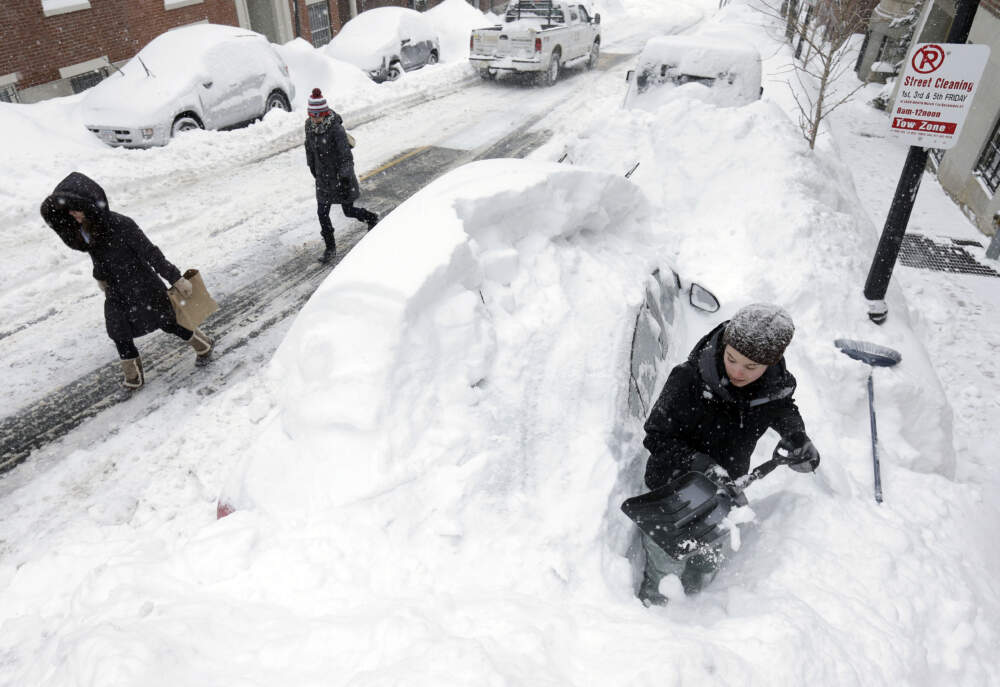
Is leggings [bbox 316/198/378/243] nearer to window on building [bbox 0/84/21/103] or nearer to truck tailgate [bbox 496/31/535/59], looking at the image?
window on building [bbox 0/84/21/103]

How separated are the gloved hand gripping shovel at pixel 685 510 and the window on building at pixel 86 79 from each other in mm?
15509

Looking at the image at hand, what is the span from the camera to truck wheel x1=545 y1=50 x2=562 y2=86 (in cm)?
1572

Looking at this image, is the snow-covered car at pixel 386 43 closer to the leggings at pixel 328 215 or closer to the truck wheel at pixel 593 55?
the truck wheel at pixel 593 55

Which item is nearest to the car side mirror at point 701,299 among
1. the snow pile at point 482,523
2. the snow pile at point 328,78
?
the snow pile at point 482,523

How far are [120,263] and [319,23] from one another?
61.9ft

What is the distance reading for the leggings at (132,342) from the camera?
471cm

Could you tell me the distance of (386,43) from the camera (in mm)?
15969

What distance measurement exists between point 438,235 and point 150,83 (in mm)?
10082

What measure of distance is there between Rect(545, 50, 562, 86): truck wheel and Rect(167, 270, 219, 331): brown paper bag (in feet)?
43.3

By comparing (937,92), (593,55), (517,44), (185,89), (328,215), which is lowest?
(328,215)

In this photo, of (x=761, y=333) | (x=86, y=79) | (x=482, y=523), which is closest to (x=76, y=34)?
(x=86, y=79)

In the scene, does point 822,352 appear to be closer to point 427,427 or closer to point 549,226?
point 549,226

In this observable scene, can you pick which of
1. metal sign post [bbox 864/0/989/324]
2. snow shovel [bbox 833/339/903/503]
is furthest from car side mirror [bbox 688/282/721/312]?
metal sign post [bbox 864/0/989/324]

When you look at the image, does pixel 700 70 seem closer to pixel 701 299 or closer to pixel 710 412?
pixel 701 299
